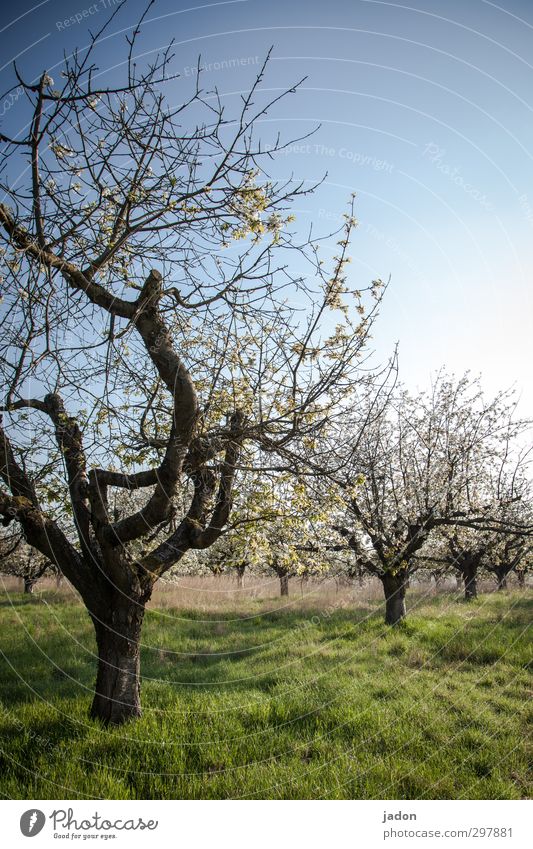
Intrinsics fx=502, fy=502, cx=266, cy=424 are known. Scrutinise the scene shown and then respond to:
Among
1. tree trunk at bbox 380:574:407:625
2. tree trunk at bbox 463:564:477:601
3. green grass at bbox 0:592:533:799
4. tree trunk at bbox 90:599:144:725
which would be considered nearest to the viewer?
green grass at bbox 0:592:533:799

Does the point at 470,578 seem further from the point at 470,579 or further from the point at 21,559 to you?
the point at 21,559

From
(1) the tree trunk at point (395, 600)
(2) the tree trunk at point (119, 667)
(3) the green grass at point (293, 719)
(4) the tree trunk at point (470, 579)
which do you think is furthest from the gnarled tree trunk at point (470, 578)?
(2) the tree trunk at point (119, 667)

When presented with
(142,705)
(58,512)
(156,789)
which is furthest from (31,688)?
(156,789)

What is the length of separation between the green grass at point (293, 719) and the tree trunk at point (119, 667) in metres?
0.34

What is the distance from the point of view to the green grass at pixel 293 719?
6051mm

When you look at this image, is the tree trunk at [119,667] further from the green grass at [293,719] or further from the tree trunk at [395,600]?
the tree trunk at [395,600]

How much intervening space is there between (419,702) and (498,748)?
1.98 meters

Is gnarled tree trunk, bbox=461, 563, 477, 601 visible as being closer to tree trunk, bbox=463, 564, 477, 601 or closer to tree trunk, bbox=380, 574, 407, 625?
tree trunk, bbox=463, 564, 477, 601

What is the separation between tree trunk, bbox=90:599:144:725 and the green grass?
13.5 inches

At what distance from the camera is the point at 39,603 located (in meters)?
24.4

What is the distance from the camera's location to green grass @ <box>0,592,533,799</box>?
6.05 m

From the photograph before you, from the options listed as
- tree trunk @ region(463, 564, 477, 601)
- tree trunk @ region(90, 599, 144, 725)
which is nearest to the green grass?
tree trunk @ region(90, 599, 144, 725)

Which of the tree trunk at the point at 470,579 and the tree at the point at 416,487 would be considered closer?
the tree at the point at 416,487

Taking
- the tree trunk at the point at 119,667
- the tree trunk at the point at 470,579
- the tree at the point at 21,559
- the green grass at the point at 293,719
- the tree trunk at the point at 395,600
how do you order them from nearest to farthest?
1. the green grass at the point at 293,719
2. the tree trunk at the point at 119,667
3. the tree at the point at 21,559
4. the tree trunk at the point at 395,600
5. the tree trunk at the point at 470,579
